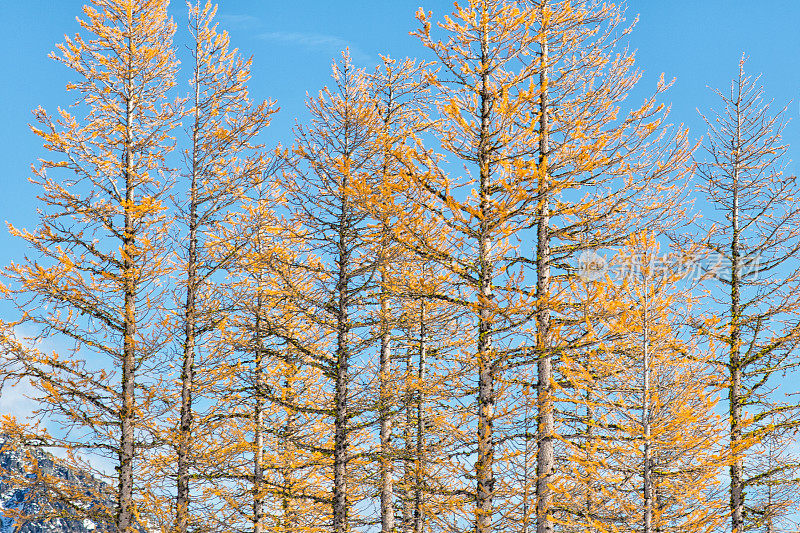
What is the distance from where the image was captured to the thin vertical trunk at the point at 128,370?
11.6 m

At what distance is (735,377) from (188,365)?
1096 cm

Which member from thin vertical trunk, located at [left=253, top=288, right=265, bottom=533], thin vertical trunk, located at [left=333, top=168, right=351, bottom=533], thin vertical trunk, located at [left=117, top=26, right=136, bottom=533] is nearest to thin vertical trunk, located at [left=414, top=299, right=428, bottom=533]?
thin vertical trunk, located at [left=333, top=168, right=351, bottom=533]

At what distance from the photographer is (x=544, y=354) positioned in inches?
385

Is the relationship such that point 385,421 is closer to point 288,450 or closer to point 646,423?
point 288,450

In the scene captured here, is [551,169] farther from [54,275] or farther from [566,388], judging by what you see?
[54,275]

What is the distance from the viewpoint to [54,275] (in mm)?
11516

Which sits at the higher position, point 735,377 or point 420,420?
point 735,377

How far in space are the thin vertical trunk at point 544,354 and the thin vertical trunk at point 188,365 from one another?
6537 millimetres

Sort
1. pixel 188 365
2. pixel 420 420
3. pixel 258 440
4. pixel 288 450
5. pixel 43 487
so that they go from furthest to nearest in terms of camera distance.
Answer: pixel 258 440 → pixel 420 420 → pixel 288 450 → pixel 188 365 → pixel 43 487

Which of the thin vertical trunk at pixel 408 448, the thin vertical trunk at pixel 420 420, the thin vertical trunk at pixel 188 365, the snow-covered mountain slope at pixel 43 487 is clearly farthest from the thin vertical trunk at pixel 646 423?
the snow-covered mountain slope at pixel 43 487

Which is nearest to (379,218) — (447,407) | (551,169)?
(551,169)

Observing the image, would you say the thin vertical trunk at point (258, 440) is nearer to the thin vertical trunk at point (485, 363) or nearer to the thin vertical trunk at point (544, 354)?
the thin vertical trunk at point (485, 363)

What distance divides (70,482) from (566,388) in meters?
9.09

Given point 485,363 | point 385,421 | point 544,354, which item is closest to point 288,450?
point 385,421
